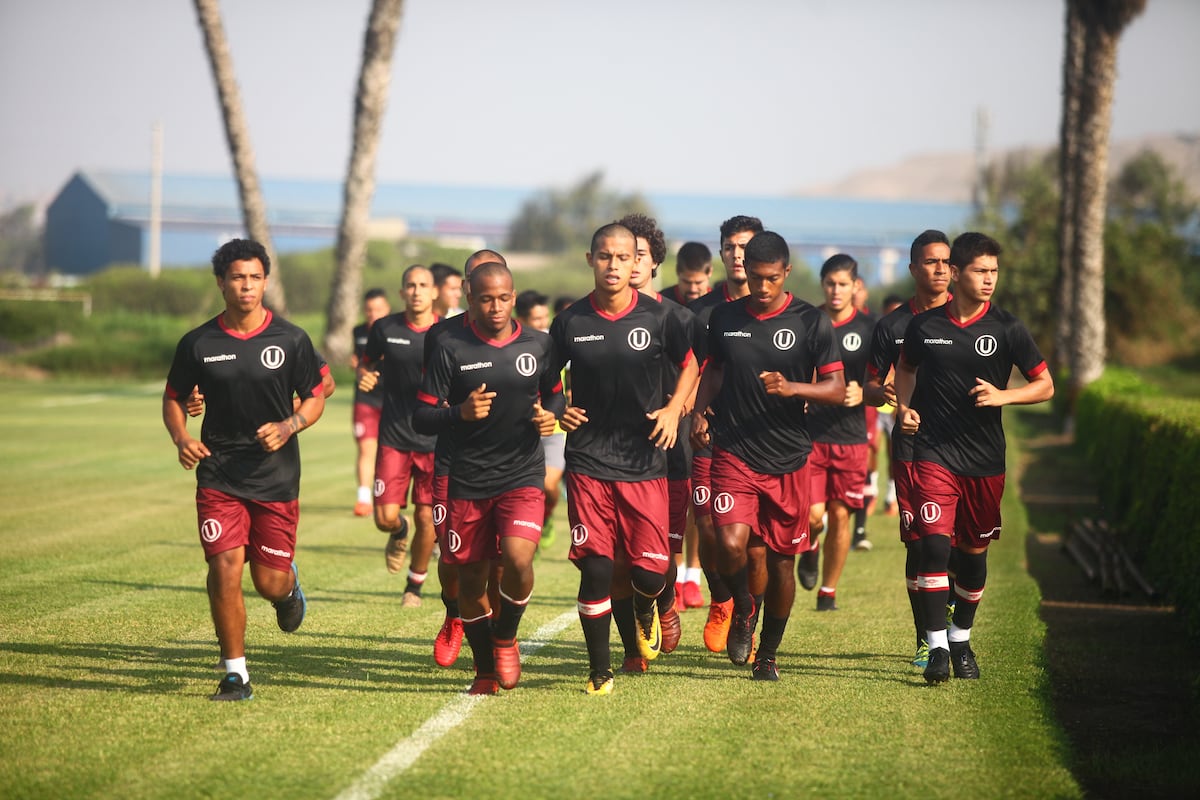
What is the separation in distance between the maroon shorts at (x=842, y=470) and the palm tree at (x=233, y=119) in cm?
2259

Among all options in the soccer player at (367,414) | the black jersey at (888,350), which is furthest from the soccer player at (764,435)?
the soccer player at (367,414)

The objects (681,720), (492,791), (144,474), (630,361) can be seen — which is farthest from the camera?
(144,474)

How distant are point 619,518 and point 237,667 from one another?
2.27 m

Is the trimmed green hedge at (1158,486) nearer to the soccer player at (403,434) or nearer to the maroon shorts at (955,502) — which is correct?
the maroon shorts at (955,502)

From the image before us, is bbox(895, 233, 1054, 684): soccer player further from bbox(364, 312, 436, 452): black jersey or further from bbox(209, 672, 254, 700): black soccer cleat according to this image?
bbox(364, 312, 436, 452): black jersey

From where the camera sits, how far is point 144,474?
21453mm

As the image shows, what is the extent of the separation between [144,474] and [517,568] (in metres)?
14.8

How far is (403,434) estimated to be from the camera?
1178 cm

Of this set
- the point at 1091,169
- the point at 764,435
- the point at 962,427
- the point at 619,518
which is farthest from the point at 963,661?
the point at 1091,169

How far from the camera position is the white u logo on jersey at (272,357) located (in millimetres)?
8148

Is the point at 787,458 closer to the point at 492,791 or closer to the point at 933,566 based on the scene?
the point at 933,566

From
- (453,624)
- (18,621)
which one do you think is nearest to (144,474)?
(18,621)

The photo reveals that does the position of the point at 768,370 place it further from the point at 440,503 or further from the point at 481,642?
the point at 481,642

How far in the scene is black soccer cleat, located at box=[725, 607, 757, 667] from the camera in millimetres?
8945
